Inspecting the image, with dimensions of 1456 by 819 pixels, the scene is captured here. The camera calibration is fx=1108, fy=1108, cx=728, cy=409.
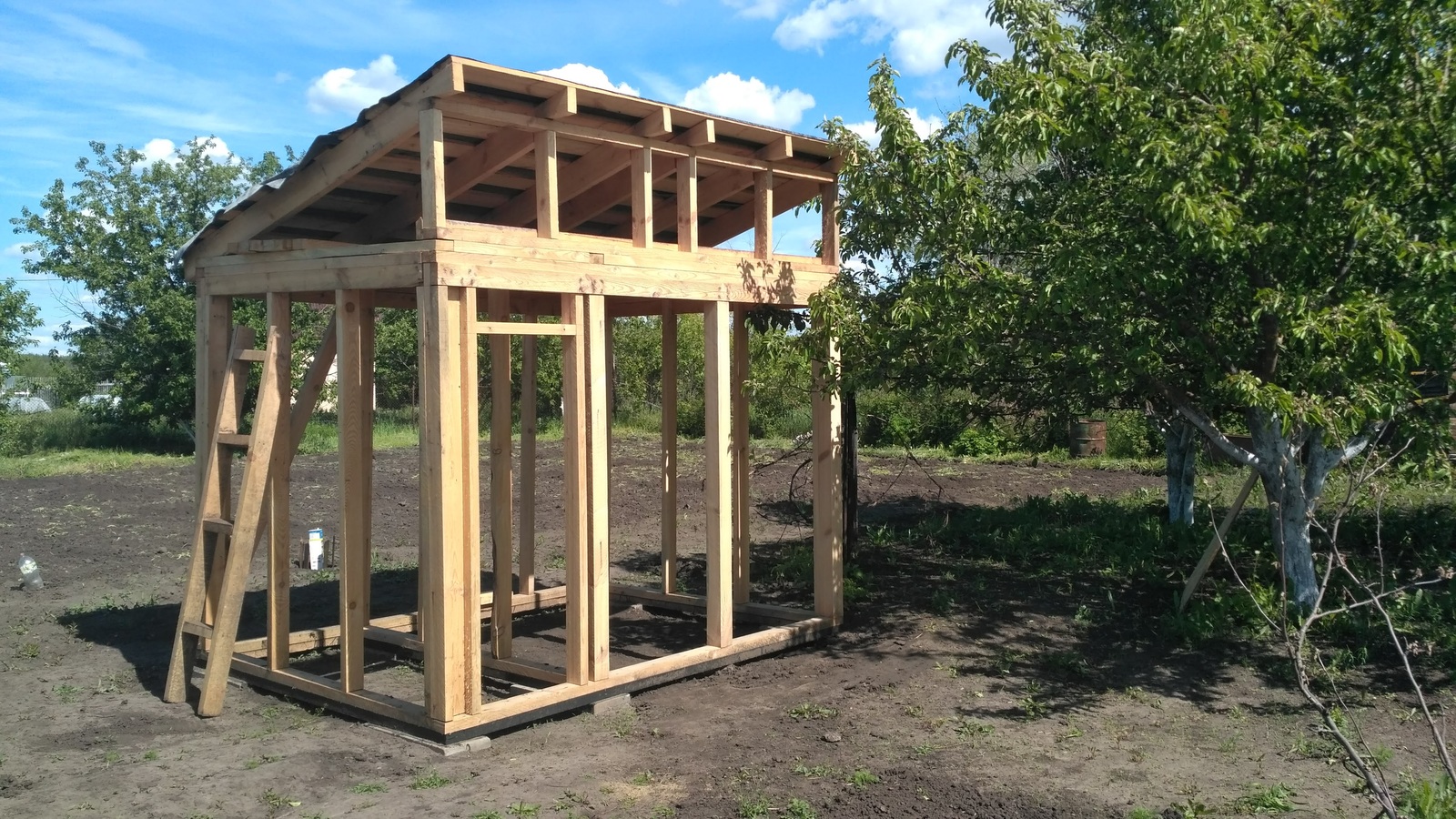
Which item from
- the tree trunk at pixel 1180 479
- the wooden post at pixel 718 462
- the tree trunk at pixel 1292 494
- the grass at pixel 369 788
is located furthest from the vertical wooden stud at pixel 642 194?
the tree trunk at pixel 1180 479

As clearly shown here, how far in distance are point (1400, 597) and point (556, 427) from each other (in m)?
21.7

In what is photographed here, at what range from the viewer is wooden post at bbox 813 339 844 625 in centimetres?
856

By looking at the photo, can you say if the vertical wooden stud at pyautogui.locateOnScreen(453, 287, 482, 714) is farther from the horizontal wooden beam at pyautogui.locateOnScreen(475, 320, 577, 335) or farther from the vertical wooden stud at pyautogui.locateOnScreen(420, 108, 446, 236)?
the vertical wooden stud at pyautogui.locateOnScreen(420, 108, 446, 236)

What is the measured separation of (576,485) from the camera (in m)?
6.80

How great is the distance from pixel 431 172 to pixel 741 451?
4.10 meters

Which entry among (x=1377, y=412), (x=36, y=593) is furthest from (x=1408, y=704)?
(x=36, y=593)

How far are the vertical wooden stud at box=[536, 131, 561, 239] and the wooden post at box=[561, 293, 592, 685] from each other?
41cm

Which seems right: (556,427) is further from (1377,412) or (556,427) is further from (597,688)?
(1377,412)

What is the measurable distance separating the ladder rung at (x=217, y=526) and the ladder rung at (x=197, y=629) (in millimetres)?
600

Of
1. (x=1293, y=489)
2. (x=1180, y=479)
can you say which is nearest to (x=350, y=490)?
(x=1293, y=489)

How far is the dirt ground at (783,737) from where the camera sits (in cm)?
540

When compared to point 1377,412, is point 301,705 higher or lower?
lower

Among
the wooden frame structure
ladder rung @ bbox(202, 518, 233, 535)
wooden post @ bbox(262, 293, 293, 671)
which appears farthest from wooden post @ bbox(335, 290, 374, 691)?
ladder rung @ bbox(202, 518, 233, 535)

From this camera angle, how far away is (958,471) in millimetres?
19391
